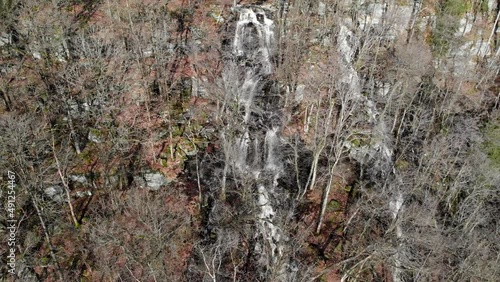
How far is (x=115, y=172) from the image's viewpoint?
1444 inches

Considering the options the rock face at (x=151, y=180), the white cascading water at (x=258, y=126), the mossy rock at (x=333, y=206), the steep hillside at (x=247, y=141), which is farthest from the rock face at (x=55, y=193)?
the mossy rock at (x=333, y=206)

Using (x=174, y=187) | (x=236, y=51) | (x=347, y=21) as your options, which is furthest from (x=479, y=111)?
(x=174, y=187)

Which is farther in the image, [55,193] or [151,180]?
[151,180]

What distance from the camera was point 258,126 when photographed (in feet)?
143

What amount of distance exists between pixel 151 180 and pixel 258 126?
13340mm

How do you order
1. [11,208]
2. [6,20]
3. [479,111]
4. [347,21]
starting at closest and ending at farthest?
[11,208] → [6,20] → [479,111] → [347,21]

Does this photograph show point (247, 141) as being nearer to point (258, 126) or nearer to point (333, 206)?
point (258, 126)

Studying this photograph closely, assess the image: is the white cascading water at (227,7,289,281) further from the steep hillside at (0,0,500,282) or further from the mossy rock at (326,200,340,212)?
the mossy rock at (326,200,340,212)

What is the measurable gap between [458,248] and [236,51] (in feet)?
106

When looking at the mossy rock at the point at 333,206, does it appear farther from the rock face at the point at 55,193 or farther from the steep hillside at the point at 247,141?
the rock face at the point at 55,193

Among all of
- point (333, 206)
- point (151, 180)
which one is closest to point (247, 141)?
point (151, 180)

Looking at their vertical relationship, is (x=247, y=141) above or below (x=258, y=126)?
below

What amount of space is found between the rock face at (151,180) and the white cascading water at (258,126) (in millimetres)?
7566

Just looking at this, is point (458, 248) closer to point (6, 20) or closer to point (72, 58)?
point (72, 58)
